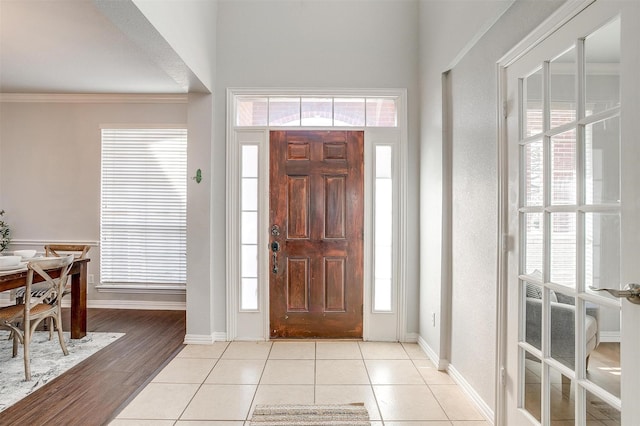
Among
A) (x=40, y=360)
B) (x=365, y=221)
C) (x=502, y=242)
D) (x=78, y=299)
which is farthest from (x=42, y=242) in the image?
(x=502, y=242)

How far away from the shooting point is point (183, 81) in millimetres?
3146

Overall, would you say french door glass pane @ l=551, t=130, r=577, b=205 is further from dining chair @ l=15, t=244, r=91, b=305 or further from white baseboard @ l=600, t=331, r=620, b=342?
dining chair @ l=15, t=244, r=91, b=305

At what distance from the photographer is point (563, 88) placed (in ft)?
5.12

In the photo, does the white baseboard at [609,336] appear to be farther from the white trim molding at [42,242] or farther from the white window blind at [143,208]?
the white trim molding at [42,242]

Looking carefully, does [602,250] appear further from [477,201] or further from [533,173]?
[477,201]

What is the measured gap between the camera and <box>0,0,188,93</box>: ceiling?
274 centimetres

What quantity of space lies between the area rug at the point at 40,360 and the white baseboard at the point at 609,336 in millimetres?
3332

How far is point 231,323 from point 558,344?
9.12ft

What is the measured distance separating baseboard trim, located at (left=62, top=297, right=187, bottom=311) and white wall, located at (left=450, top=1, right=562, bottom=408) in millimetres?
3401

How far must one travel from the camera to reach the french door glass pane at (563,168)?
150 cm

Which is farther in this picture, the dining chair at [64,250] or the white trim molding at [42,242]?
the white trim molding at [42,242]

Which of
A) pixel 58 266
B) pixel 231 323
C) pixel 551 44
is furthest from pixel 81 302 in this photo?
pixel 551 44

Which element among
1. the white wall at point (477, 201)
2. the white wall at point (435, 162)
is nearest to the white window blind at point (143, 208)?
the white wall at point (435, 162)

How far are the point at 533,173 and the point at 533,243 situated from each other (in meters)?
0.36
